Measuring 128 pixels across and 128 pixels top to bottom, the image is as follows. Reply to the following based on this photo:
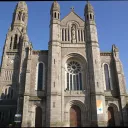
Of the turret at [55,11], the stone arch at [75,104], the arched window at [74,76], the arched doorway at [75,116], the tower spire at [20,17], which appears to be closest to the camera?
the stone arch at [75,104]

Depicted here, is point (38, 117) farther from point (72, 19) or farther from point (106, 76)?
point (72, 19)

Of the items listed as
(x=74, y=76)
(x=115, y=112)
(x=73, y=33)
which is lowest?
(x=115, y=112)

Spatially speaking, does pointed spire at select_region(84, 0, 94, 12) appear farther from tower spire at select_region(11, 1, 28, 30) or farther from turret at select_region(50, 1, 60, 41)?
tower spire at select_region(11, 1, 28, 30)

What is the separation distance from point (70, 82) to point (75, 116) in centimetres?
585

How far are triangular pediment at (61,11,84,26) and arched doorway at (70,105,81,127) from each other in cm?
1658

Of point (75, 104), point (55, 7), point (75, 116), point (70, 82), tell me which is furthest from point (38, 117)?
point (55, 7)

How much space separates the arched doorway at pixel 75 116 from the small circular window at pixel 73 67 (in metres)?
6.37

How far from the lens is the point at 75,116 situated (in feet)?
91.2

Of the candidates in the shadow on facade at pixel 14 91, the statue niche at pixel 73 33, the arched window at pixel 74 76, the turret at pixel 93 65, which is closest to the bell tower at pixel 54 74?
the arched window at pixel 74 76

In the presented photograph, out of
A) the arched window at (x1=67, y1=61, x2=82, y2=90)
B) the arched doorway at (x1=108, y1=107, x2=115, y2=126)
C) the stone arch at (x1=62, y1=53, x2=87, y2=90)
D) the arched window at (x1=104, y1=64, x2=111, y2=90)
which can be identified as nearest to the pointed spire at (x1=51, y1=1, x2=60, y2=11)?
the stone arch at (x1=62, y1=53, x2=87, y2=90)

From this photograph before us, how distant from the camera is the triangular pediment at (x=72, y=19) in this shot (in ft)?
113

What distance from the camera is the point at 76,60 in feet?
104

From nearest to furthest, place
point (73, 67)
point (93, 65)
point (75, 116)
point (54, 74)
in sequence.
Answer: point (75, 116)
point (54, 74)
point (93, 65)
point (73, 67)

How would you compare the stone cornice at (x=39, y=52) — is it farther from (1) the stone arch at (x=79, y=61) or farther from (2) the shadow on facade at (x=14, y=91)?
(1) the stone arch at (x=79, y=61)
